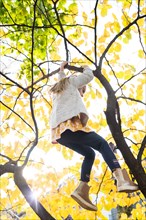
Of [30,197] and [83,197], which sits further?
[30,197]

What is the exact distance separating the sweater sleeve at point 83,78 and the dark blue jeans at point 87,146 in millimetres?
489

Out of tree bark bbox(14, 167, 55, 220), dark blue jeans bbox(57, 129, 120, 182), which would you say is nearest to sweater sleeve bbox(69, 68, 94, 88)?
dark blue jeans bbox(57, 129, 120, 182)

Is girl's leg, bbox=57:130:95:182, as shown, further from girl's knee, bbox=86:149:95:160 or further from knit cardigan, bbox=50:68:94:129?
knit cardigan, bbox=50:68:94:129

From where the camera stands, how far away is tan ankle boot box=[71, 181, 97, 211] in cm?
277

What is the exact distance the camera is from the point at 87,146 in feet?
9.43

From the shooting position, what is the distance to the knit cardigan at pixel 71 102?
280 centimetres

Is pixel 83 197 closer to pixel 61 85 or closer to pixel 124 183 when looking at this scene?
pixel 124 183

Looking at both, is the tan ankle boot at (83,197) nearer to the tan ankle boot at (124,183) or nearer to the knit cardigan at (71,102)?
the tan ankle boot at (124,183)

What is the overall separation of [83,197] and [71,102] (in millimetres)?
927

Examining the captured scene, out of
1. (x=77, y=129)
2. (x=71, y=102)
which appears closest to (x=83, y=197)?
(x=77, y=129)

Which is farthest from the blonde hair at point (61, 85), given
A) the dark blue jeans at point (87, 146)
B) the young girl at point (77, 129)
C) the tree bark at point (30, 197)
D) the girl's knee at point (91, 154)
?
the tree bark at point (30, 197)

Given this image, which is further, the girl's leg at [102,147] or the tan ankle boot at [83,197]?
the tan ankle boot at [83,197]

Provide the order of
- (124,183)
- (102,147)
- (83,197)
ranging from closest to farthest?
(124,183)
(102,147)
(83,197)

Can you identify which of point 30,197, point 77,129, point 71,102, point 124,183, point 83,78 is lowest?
point 124,183
